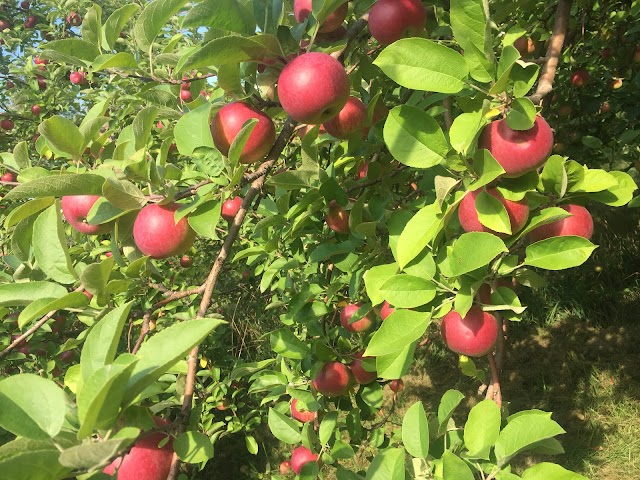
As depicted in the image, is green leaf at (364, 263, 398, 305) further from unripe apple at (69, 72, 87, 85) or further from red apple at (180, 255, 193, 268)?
unripe apple at (69, 72, 87, 85)

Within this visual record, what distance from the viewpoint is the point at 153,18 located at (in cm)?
101

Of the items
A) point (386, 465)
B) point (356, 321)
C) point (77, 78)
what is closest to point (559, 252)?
point (386, 465)

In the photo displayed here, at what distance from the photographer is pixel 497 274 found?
0.96 metres

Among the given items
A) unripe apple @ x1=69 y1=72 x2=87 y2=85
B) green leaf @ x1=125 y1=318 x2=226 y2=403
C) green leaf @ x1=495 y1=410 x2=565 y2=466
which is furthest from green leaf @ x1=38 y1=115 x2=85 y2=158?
unripe apple @ x1=69 y1=72 x2=87 y2=85

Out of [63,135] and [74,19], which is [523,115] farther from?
[74,19]

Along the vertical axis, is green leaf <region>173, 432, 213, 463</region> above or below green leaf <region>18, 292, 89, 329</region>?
below

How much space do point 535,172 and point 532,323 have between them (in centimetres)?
383

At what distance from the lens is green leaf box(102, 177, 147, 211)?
834 mm

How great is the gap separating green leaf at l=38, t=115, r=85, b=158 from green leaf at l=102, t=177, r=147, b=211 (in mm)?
156

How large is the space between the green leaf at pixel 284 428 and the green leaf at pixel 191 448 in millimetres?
688

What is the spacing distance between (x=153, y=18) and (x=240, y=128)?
11.8 inches

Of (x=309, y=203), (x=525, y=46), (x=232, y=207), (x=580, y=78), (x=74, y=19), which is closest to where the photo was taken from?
(x=309, y=203)

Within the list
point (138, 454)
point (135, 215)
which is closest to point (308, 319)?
point (135, 215)

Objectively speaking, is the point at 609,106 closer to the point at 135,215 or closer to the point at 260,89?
the point at 260,89
